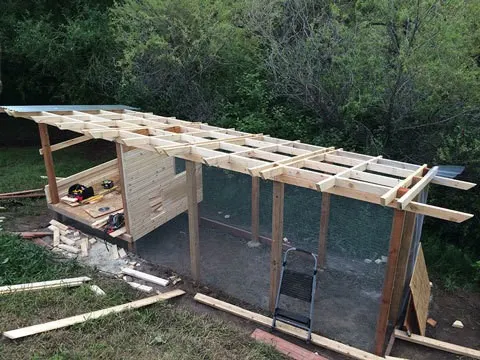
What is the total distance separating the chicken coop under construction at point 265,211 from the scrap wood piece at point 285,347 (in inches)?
22.6

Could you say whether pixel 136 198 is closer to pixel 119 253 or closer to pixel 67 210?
pixel 119 253

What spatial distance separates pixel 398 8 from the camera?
686 cm

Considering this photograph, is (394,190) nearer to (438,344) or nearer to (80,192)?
(438,344)

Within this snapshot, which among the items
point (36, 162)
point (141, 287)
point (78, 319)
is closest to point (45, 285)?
point (78, 319)

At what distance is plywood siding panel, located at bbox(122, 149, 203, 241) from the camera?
6496mm

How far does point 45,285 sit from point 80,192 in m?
2.82

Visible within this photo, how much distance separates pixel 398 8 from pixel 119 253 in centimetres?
677

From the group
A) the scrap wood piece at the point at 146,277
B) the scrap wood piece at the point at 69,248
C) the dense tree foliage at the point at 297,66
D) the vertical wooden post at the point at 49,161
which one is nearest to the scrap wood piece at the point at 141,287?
the scrap wood piece at the point at 146,277

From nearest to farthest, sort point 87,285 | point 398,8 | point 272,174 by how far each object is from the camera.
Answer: point 272,174, point 87,285, point 398,8

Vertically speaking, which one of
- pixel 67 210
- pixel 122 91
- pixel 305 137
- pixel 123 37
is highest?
pixel 123 37

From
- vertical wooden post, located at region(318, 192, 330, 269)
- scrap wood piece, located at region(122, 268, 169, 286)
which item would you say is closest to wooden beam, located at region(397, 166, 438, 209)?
vertical wooden post, located at region(318, 192, 330, 269)

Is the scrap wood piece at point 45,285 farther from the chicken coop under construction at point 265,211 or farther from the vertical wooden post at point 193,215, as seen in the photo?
the vertical wooden post at point 193,215

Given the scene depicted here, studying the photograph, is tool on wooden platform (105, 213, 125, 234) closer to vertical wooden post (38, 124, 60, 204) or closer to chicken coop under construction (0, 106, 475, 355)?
chicken coop under construction (0, 106, 475, 355)

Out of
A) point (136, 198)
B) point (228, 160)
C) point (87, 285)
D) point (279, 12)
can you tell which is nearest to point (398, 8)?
point (279, 12)
